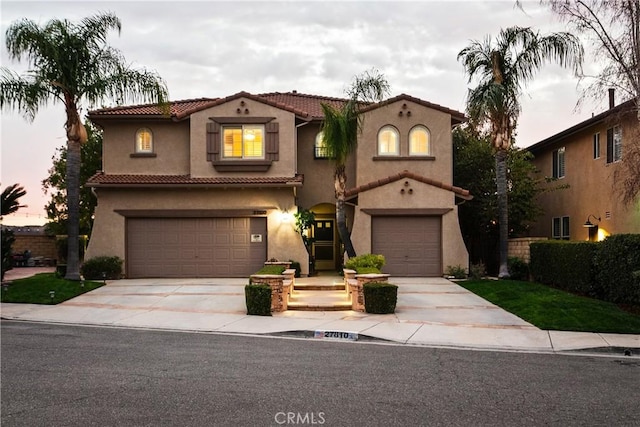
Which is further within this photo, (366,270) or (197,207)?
(197,207)

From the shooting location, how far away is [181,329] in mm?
11641

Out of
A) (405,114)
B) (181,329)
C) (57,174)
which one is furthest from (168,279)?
(57,174)

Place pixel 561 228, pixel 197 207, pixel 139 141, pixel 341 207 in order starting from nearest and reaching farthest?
1. pixel 341 207
2. pixel 197 207
3. pixel 139 141
4. pixel 561 228

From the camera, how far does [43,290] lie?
16.5 metres

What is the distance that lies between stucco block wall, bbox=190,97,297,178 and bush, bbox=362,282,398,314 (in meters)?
8.59

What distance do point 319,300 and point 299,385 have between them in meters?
7.98

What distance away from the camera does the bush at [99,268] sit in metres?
19.8

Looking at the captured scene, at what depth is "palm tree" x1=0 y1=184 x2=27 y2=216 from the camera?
19391 millimetres

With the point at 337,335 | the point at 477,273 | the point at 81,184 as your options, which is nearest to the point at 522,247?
the point at 477,273

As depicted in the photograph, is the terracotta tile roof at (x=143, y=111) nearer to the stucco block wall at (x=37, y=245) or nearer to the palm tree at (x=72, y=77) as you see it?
the palm tree at (x=72, y=77)

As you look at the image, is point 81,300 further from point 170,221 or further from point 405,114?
point 405,114

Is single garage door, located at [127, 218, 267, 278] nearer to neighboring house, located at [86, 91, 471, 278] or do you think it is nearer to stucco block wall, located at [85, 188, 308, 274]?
neighboring house, located at [86, 91, 471, 278]

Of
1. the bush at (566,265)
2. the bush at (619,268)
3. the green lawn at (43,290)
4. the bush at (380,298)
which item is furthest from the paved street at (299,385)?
the bush at (566,265)

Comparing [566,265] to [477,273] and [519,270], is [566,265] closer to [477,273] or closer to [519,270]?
[519,270]
